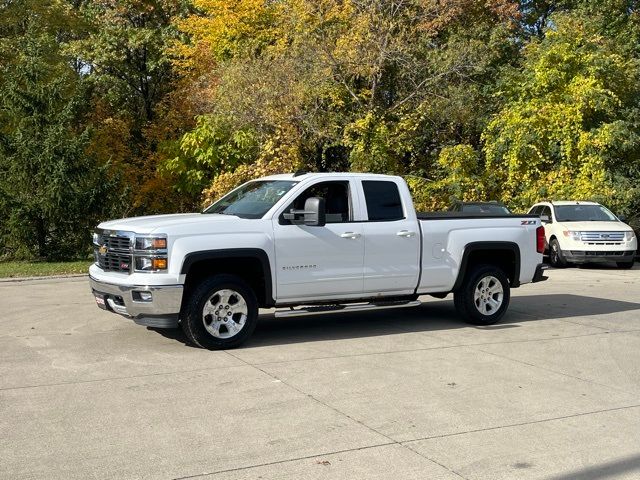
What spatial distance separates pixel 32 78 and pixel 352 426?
59.8ft

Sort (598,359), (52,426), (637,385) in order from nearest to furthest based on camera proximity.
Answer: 1. (52,426)
2. (637,385)
3. (598,359)

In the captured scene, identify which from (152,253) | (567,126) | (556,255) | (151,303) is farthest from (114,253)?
Result: (567,126)

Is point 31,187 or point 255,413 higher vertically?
point 31,187

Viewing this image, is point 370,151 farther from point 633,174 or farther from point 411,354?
point 411,354

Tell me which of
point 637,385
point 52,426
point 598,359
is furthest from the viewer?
point 598,359

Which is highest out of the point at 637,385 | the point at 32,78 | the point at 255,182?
the point at 32,78

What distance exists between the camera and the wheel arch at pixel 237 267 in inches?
345

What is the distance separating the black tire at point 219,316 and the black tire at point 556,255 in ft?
44.5

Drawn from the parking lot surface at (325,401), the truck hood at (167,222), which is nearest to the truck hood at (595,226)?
the parking lot surface at (325,401)

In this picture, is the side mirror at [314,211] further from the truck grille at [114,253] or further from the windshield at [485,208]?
the windshield at [485,208]

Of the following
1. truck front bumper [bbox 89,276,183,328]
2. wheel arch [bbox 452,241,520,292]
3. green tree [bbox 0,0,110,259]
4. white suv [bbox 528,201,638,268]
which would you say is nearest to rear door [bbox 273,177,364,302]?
truck front bumper [bbox 89,276,183,328]

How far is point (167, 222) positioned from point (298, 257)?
156cm

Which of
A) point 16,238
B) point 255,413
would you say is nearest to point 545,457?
point 255,413

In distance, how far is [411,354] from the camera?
29.3 feet
